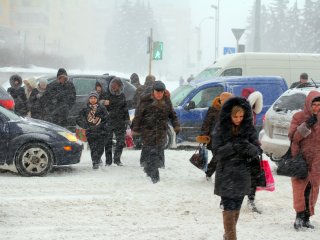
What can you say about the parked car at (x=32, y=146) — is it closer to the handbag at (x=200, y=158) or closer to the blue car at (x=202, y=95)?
the handbag at (x=200, y=158)

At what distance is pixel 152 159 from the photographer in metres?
9.45

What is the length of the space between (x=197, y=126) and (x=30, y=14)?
68.7 meters

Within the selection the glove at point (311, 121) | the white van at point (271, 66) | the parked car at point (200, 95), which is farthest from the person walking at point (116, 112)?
the white van at point (271, 66)

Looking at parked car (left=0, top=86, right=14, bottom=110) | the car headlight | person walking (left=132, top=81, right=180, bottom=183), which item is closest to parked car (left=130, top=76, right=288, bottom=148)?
parked car (left=0, top=86, right=14, bottom=110)

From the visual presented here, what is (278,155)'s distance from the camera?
35.0 feet

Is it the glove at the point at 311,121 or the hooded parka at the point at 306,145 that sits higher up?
the glove at the point at 311,121

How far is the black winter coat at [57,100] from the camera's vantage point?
1296 cm

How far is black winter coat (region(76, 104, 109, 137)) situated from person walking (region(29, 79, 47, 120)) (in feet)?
8.89

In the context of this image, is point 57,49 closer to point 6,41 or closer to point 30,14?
point 30,14

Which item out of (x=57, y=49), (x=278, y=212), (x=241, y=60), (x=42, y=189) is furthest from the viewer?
(x=57, y=49)

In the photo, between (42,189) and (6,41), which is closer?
(42,189)

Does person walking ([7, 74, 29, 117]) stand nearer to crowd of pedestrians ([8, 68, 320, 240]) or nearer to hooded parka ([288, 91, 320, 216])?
crowd of pedestrians ([8, 68, 320, 240])

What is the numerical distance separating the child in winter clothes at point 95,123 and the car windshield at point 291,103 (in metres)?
3.07

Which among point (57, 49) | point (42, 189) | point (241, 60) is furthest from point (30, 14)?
point (42, 189)
